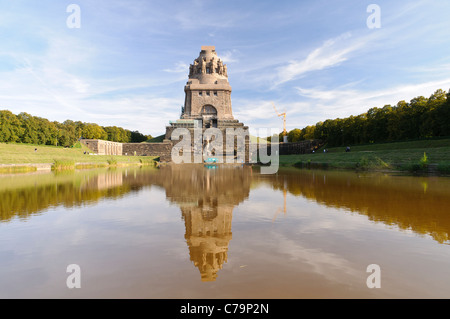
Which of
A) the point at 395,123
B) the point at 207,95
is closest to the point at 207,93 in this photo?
the point at 207,95

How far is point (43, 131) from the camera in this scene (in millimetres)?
72938

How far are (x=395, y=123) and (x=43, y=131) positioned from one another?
87552mm

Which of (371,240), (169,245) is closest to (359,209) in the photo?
(371,240)

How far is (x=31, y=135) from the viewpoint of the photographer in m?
68.8

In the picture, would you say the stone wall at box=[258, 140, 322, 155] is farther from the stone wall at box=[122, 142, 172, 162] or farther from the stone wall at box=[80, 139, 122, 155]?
the stone wall at box=[80, 139, 122, 155]

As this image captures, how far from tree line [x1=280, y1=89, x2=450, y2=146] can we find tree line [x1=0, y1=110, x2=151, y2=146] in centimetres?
7437

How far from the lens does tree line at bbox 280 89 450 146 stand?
3962 cm

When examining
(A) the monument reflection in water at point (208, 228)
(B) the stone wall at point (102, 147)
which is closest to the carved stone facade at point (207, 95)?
(B) the stone wall at point (102, 147)

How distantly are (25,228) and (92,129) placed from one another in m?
95.7

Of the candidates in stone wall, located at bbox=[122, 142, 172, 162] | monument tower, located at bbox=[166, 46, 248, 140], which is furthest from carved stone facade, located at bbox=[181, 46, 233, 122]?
stone wall, located at bbox=[122, 142, 172, 162]
